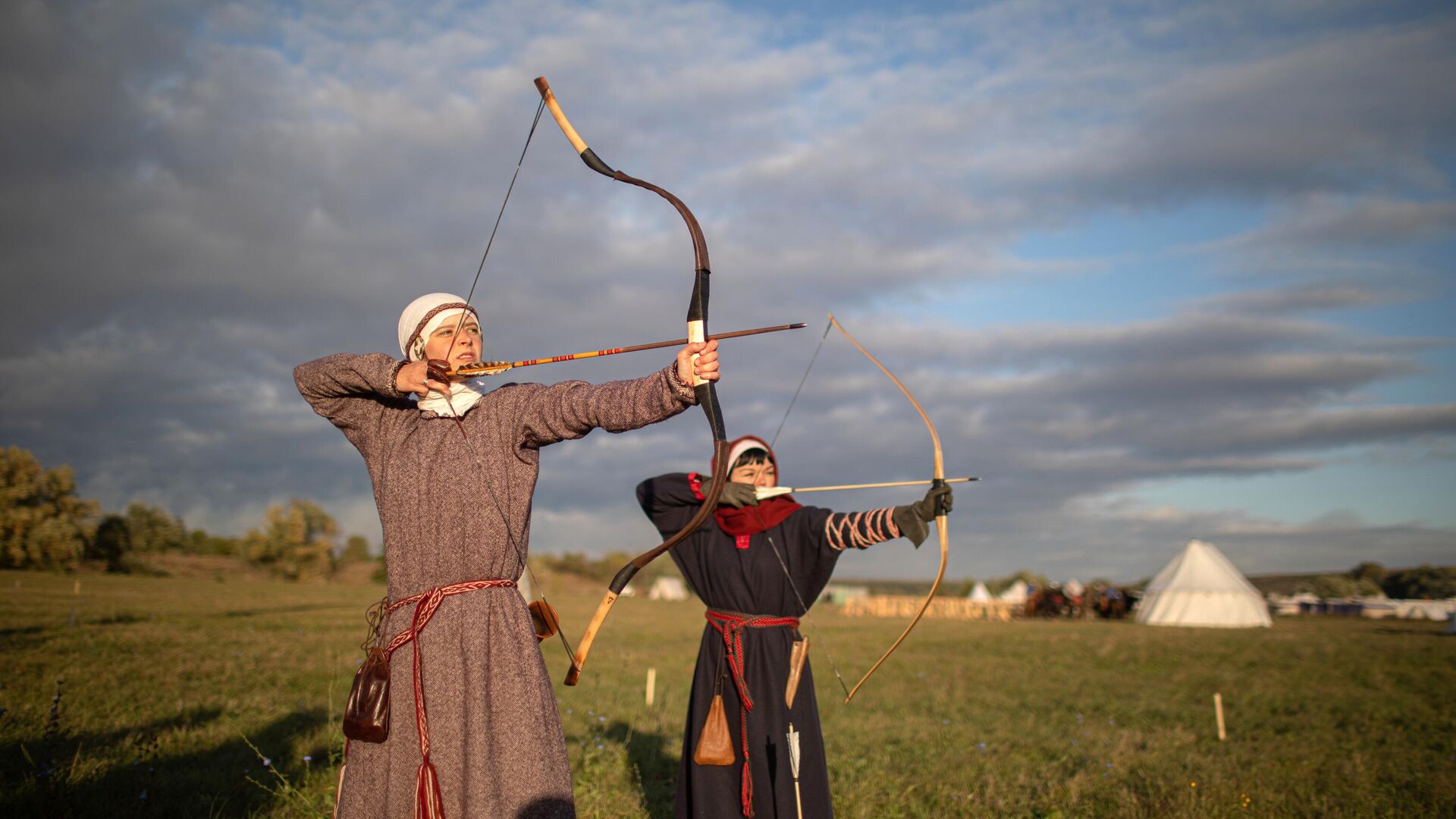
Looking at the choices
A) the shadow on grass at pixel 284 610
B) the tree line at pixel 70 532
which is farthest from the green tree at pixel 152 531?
the shadow on grass at pixel 284 610

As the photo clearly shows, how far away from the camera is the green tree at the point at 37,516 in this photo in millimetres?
27266

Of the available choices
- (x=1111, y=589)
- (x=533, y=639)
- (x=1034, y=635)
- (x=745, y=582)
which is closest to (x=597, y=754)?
(x=745, y=582)

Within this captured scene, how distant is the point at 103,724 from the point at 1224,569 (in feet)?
95.1

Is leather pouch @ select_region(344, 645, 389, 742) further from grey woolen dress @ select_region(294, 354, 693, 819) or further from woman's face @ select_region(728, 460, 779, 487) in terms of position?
woman's face @ select_region(728, 460, 779, 487)

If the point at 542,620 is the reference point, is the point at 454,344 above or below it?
above

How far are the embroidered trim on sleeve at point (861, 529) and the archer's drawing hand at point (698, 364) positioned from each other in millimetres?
1813

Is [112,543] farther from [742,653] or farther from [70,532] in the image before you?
[742,653]

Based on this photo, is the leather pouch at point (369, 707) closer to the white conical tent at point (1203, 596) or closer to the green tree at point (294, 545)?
the white conical tent at point (1203, 596)

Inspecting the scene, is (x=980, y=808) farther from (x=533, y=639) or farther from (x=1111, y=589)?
(x=1111, y=589)

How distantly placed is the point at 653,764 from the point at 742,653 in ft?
7.97

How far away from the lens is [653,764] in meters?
5.89

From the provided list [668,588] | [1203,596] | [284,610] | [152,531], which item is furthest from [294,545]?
[1203,596]

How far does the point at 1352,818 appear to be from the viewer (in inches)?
204

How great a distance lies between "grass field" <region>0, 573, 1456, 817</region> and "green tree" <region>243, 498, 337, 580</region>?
103 feet
